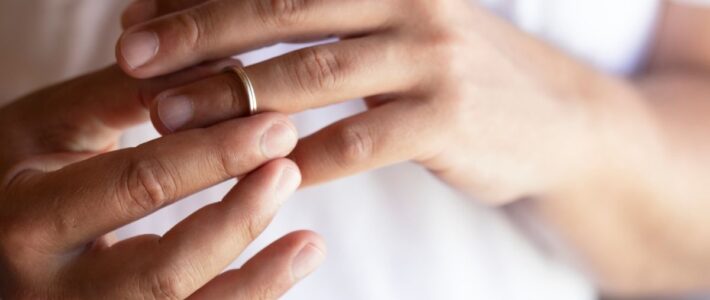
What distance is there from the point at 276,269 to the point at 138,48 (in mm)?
208

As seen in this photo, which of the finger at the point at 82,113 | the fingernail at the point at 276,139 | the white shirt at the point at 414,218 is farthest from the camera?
the white shirt at the point at 414,218

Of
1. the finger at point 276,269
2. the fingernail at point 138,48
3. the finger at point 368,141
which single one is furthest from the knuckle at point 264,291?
the fingernail at point 138,48

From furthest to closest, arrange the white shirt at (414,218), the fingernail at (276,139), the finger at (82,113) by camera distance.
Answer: the white shirt at (414,218) < the finger at (82,113) < the fingernail at (276,139)

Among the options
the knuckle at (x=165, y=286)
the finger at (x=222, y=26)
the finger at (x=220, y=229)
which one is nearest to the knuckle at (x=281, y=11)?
the finger at (x=222, y=26)

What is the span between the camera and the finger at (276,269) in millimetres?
598

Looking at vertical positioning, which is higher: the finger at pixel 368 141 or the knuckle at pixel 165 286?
the finger at pixel 368 141

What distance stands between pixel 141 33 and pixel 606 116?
1.49 ft

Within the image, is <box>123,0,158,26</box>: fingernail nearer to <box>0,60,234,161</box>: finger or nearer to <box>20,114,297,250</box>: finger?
<box>0,60,234,161</box>: finger

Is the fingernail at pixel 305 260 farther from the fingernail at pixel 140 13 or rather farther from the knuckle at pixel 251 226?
the fingernail at pixel 140 13

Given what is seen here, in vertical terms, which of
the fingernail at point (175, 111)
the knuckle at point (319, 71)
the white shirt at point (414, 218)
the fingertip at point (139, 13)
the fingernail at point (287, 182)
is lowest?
the white shirt at point (414, 218)

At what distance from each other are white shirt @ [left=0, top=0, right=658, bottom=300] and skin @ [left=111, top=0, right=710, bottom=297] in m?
0.05

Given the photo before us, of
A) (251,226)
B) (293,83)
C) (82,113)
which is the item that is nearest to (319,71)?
(293,83)

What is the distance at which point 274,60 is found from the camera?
62 centimetres

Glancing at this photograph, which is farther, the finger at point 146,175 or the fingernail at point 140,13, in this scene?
the fingernail at point 140,13
